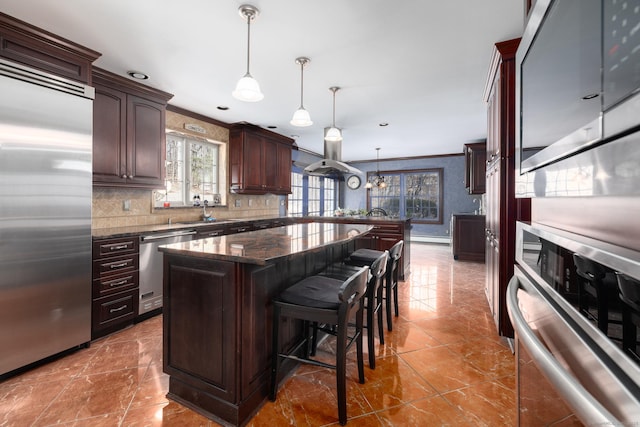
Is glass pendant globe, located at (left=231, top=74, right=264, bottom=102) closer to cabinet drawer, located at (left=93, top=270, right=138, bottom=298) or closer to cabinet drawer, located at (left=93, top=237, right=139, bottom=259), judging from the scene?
cabinet drawer, located at (left=93, top=237, right=139, bottom=259)

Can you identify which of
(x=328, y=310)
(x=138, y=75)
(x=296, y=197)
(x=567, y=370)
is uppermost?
(x=138, y=75)

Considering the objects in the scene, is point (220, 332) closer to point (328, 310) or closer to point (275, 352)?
point (275, 352)

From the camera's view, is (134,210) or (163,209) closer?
(134,210)

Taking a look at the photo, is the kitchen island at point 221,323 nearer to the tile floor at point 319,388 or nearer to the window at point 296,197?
the tile floor at point 319,388

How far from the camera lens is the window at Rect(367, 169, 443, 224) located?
8.53 metres

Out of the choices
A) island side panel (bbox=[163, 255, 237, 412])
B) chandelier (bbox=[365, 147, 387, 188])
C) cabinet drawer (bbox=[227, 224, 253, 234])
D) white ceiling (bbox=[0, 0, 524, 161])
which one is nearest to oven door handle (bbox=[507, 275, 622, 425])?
island side panel (bbox=[163, 255, 237, 412])

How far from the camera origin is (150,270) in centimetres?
312

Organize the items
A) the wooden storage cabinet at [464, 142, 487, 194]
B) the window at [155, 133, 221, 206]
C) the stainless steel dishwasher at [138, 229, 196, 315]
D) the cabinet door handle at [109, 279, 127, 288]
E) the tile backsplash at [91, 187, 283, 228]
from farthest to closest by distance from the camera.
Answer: the wooden storage cabinet at [464, 142, 487, 194]
the window at [155, 133, 221, 206]
the tile backsplash at [91, 187, 283, 228]
the stainless steel dishwasher at [138, 229, 196, 315]
the cabinet door handle at [109, 279, 127, 288]

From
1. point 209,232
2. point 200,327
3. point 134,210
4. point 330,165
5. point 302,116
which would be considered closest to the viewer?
point 200,327

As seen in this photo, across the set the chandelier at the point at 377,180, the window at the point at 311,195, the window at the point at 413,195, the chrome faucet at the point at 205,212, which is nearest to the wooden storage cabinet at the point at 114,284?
the chrome faucet at the point at 205,212

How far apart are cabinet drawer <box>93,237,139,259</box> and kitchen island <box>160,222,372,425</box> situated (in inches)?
54.6

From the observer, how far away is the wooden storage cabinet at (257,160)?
5027mm

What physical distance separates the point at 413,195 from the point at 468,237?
10.1ft

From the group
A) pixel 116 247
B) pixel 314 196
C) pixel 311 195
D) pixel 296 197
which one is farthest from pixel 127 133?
pixel 314 196
